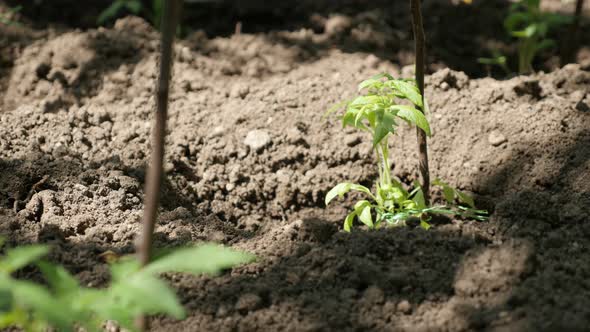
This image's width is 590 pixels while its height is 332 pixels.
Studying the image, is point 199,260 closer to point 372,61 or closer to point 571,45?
point 372,61

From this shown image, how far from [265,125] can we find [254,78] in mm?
755

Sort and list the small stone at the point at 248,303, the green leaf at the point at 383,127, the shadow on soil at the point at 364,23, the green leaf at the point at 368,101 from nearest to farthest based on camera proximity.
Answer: the small stone at the point at 248,303
the green leaf at the point at 383,127
the green leaf at the point at 368,101
the shadow on soil at the point at 364,23

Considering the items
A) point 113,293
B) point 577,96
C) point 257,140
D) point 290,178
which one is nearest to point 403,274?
point 113,293

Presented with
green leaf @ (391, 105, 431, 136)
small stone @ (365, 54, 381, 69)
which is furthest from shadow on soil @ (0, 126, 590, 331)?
small stone @ (365, 54, 381, 69)

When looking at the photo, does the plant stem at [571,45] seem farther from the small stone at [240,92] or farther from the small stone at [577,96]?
the small stone at [240,92]

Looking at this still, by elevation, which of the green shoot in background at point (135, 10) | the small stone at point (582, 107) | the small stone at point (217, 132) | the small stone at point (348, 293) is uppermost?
the green shoot in background at point (135, 10)

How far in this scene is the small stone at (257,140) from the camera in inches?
133

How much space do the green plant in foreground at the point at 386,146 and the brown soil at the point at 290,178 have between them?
4.6 inches

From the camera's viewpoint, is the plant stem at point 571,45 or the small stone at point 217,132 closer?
the small stone at point 217,132

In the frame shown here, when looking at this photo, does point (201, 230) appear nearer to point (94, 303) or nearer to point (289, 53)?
point (94, 303)

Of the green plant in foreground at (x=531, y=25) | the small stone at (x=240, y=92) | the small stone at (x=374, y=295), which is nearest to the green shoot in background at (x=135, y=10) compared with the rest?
the small stone at (x=240, y=92)

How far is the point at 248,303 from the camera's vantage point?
6.98 ft

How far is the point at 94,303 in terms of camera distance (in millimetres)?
1520

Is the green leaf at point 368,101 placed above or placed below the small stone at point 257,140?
above
